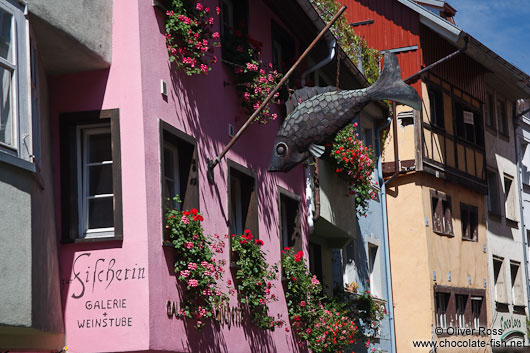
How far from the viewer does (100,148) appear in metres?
11.5

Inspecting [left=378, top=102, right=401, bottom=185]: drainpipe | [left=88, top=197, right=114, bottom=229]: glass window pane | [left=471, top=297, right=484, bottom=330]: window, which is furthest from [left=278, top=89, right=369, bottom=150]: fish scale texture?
[left=471, top=297, right=484, bottom=330]: window

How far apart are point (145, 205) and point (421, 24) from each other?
16367mm

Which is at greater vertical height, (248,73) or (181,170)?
(248,73)

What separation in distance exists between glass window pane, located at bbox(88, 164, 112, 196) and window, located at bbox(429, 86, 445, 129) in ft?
51.6

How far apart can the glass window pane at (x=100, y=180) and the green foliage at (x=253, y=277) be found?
2.52 meters

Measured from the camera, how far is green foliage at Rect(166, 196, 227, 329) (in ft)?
37.7

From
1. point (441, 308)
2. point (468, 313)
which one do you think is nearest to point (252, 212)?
point (441, 308)

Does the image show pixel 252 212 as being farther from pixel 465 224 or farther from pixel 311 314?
pixel 465 224

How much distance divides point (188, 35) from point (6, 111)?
3430 mm

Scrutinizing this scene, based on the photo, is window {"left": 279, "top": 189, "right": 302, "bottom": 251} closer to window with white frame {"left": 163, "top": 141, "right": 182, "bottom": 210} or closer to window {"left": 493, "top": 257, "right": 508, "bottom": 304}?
window with white frame {"left": 163, "top": 141, "right": 182, "bottom": 210}

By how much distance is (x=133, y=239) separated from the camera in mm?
10922

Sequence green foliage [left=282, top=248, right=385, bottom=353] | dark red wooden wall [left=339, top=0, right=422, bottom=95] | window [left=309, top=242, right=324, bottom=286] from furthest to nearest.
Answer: dark red wooden wall [left=339, top=0, right=422, bottom=95] → window [left=309, top=242, right=324, bottom=286] → green foliage [left=282, top=248, right=385, bottom=353]

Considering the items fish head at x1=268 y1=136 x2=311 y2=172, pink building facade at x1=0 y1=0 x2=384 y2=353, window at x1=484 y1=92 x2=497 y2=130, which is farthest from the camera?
window at x1=484 y1=92 x2=497 y2=130

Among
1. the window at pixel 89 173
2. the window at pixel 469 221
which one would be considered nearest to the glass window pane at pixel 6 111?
the window at pixel 89 173
